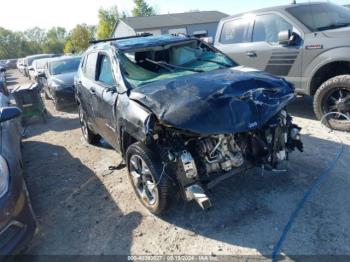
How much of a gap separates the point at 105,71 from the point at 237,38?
3.70 m

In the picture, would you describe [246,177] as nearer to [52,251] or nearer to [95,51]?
[52,251]

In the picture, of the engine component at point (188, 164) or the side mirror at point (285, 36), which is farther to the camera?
the side mirror at point (285, 36)

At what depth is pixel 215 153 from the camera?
3.45m

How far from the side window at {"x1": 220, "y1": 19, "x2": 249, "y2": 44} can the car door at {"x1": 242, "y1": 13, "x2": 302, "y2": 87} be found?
26 centimetres

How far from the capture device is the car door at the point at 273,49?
6184 millimetres

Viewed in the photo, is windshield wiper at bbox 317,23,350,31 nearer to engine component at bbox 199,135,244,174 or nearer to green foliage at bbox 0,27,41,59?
engine component at bbox 199,135,244,174

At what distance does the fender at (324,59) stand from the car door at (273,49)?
0.20m

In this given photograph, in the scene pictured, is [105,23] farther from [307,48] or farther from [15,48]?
[307,48]

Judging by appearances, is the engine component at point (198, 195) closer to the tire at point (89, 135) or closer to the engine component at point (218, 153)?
the engine component at point (218, 153)

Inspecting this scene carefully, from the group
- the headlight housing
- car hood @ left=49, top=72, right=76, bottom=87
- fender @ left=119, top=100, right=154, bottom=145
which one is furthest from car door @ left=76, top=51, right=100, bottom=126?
car hood @ left=49, top=72, right=76, bottom=87

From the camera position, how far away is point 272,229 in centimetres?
338

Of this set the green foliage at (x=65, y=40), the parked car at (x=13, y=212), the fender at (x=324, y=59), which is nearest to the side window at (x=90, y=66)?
the parked car at (x=13, y=212)

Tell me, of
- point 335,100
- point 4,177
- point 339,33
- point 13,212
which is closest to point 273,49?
point 339,33

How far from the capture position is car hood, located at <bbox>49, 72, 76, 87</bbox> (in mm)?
10430
